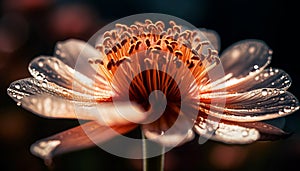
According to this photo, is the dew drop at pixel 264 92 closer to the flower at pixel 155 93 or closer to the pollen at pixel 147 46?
the flower at pixel 155 93

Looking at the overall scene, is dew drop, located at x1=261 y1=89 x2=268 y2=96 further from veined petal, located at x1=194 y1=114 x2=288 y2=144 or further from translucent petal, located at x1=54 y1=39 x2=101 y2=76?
translucent petal, located at x1=54 y1=39 x2=101 y2=76

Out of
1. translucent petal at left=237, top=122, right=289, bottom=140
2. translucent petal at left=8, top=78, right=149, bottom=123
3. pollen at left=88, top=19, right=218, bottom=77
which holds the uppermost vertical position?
pollen at left=88, top=19, right=218, bottom=77

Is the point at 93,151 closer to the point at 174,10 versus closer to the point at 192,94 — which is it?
the point at 192,94

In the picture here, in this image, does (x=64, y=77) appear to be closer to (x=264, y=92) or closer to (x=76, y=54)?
(x=76, y=54)

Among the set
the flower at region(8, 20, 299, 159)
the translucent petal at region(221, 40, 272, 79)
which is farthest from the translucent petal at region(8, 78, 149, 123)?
the translucent petal at region(221, 40, 272, 79)

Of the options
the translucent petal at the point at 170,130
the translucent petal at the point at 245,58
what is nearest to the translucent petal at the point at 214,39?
the translucent petal at the point at 245,58

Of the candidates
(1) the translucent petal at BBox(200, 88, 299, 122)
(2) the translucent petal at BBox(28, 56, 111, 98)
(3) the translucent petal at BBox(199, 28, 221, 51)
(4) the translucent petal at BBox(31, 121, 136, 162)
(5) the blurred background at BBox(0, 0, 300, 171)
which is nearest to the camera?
(4) the translucent petal at BBox(31, 121, 136, 162)
